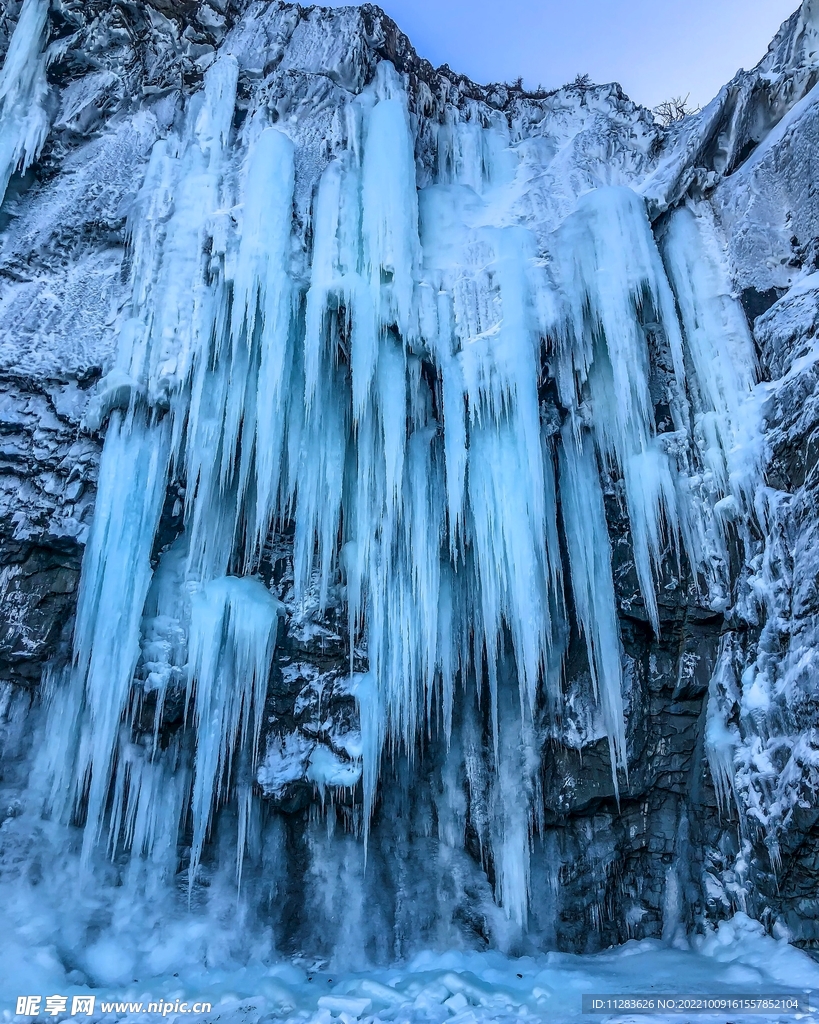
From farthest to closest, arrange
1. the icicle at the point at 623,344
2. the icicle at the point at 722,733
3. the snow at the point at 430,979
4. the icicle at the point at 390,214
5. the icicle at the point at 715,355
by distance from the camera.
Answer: the icicle at the point at 390,214 → the icicle at the point at 623,344 → the icicle at the point at 715,355 → the icicle at the point at 722,733 → the snow at the point at 430,979

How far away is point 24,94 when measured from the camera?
8.30 metres

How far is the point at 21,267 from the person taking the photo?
788cm

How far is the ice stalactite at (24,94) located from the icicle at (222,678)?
496 cm

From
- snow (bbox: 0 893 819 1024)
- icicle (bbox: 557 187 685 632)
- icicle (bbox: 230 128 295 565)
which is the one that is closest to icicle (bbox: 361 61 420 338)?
icicle (bbox: 230 128 295 565)

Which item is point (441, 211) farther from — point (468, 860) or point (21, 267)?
point (468, 860)

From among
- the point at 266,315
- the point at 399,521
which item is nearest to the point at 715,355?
the point at 399,521

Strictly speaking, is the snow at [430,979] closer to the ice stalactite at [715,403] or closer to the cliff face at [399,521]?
the cliff face at [399,521]

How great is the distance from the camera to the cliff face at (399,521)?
6.92 m

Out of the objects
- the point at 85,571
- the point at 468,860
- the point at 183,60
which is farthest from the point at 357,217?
the point at 468,860

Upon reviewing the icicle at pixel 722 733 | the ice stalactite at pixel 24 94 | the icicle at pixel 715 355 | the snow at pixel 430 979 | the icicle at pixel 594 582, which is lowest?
the snow at pixel 430 979

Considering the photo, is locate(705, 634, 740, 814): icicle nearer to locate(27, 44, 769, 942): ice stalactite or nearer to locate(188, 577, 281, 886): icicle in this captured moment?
locate(27, 44, 769, 942): ice stalactite

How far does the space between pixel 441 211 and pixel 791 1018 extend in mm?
7974

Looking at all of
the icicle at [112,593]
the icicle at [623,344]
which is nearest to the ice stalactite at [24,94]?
the icicle at [112,593]

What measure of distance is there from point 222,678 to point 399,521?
2.32 metres
